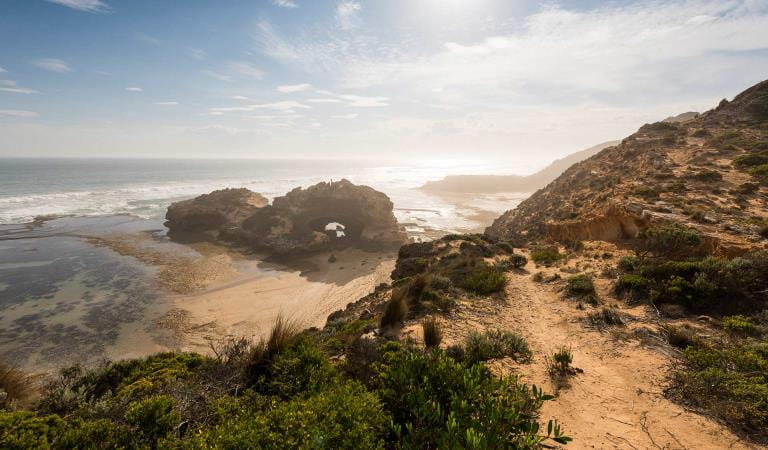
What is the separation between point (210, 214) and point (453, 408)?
48017 millimetres

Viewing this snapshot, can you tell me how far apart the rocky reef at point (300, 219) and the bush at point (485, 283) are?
2662 centimetres

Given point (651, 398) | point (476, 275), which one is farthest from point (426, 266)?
point (651, 398)

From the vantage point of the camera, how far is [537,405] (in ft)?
15.0

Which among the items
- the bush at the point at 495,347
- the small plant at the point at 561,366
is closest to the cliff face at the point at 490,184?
the bush at the point at 495,347

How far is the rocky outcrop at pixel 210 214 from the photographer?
43.9 meters

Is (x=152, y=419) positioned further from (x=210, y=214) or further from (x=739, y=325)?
(x=210, y=214)

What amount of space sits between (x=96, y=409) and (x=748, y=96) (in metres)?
49.4

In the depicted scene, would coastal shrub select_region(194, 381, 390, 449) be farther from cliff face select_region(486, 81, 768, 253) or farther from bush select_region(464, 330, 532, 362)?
cliff face select_region(486, 81, 768, 253)

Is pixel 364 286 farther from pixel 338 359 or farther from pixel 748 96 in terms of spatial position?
pixel 748 96

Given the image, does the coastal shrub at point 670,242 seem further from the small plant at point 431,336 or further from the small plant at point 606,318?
the small plant at point 431,336

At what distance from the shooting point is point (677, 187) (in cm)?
1773

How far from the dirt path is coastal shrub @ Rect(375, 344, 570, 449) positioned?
991 millimetres

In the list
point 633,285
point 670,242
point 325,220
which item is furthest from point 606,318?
point 325,220

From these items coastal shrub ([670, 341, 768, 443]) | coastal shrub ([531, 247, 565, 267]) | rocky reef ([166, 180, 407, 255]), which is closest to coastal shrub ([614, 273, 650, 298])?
coastal shrub ([670, 341, 768, 443])
